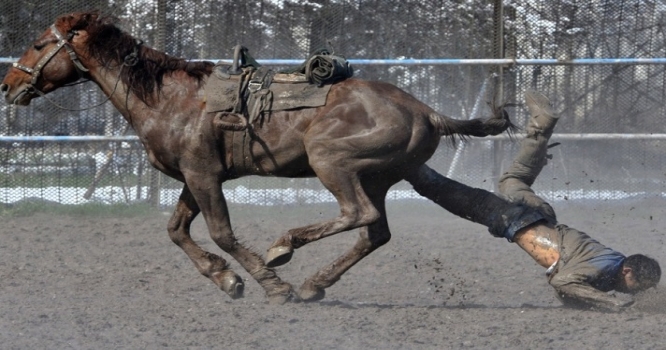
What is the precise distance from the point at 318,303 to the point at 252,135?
3.58ft

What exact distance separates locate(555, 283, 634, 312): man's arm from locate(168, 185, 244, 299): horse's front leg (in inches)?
75.3

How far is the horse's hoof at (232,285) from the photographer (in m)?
5.95

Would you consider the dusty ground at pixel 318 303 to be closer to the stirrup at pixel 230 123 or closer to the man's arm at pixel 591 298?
the man's arm at pixel 591 298

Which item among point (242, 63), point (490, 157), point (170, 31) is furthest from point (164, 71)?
point (490, 157)

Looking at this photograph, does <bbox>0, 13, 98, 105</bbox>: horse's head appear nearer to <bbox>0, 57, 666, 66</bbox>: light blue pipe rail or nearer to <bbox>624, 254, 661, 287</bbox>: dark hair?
<bbox>624, 254, 661, 287</bbox>: dark hair

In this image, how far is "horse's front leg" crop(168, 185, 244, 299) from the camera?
597cm

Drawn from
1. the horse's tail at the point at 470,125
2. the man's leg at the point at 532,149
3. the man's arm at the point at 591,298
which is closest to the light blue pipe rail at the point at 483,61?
the man's leg at the point at 532,149

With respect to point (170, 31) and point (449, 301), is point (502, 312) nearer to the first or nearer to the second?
point (449, 301)

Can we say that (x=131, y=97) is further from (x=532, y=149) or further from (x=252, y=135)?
(x=532, y=149)

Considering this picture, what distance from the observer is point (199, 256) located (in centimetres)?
614

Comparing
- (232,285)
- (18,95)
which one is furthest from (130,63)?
(232,285)

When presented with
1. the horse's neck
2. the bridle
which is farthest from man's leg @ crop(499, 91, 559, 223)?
the bridle

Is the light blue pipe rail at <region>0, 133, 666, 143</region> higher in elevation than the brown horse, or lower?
lower

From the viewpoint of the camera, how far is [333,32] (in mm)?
10547
